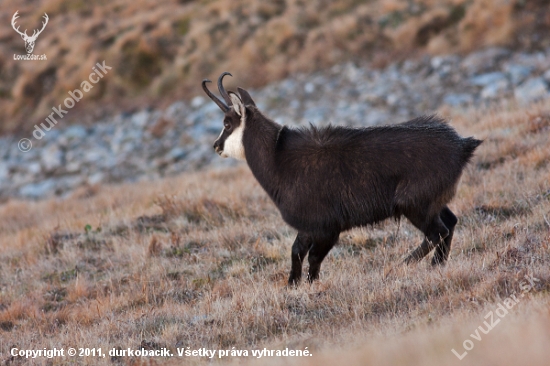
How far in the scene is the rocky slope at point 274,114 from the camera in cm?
1841

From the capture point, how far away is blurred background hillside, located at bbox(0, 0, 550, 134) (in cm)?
2141

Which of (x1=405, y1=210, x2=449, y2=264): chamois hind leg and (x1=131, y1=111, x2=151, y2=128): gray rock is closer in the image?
(x1=405, y1=210, x2=449, y2=264): chamois hind leg

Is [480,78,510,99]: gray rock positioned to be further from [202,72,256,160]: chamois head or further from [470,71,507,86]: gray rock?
[202,72,256,160]: chamois head

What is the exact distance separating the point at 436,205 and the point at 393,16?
18.3 metres

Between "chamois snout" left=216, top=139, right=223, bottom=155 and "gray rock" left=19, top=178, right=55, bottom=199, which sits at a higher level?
"gray rock" left=19, top=178, right=55, bottom=199

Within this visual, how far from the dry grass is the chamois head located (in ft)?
4.72

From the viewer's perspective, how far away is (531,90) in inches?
643

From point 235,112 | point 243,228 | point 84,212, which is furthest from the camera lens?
point 84,212

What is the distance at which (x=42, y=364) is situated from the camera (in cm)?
595

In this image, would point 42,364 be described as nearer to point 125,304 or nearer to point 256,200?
point 125,304

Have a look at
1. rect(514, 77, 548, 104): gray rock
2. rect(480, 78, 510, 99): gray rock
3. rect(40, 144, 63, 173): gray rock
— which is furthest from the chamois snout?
rect(40, 144, 63, 173): gray rock

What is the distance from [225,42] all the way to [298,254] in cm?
1986

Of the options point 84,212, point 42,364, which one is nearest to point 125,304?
point 42,364

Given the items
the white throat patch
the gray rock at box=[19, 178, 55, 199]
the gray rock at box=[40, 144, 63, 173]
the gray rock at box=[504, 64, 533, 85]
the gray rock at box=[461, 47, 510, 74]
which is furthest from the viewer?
the gray rock at box=[40, 144, 63, 173]
